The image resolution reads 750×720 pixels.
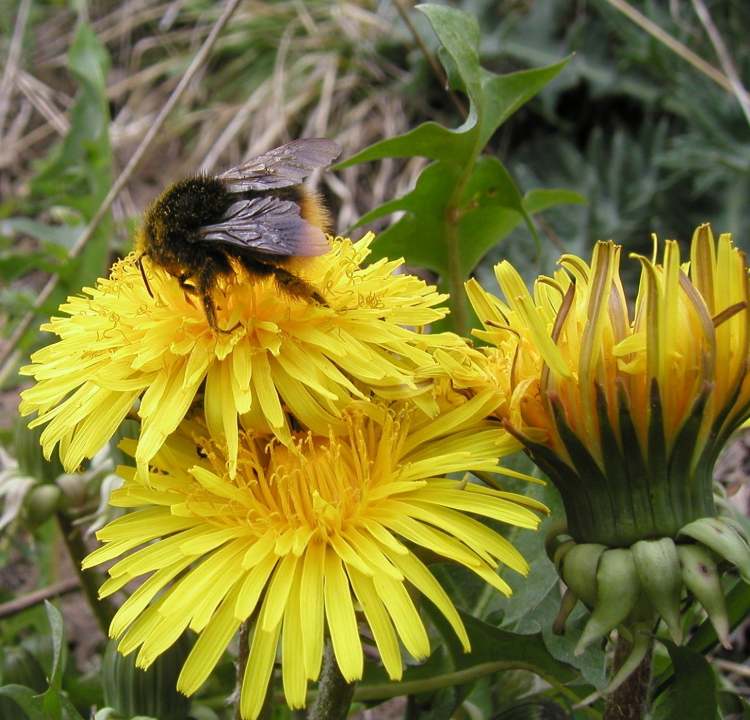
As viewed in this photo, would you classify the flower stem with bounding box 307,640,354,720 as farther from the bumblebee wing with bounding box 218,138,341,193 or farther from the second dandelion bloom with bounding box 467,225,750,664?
the bumblebee wing with bounding box 218,138,341,193

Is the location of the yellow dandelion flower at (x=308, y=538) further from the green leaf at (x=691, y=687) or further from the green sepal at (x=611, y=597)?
the green leaf at (x=691, y=687)

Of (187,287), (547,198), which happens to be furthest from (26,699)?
(547,198)

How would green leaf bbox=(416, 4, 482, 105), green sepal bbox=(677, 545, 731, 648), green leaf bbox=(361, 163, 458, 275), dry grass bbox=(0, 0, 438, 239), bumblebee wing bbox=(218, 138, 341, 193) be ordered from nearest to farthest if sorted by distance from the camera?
green sepal bbox=(677, 545, 731, 648)
bumblebee wing bbox=(218, 138, 341, 193)
green leaf bbox=(416, 4, 482, 105)
green leaf bbox=(361, 163, 458, 275)
dry grass bbox=(0, 0, 438, 239)

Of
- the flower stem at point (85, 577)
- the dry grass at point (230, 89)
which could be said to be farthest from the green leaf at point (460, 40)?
the dry grass at point (230, 89)

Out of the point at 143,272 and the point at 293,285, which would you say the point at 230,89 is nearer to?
the point at 143,272

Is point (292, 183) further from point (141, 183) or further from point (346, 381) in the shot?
point (141, 183)

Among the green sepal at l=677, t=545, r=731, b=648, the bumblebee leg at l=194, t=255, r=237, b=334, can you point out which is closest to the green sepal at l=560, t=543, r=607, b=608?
the green sepal at l=677, t=545, r=731, b=648
